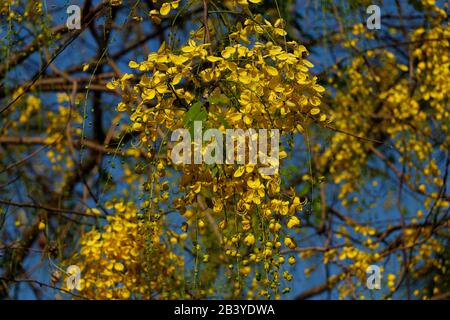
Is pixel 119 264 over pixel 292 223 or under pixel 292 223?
over

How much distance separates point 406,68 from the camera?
3549mm

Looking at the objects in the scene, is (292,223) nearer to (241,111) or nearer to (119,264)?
(241,111)

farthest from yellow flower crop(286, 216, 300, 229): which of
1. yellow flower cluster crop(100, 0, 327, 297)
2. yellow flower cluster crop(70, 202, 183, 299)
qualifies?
yellow flower cluster crop(70, 202, 183, 299)

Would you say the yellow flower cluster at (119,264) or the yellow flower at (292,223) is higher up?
the yellow flower cluster at (119,264)

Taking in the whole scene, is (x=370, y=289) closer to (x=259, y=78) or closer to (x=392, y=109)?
(x=392, y=109)

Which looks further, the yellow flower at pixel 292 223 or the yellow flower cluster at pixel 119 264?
the yellow flower cluster at pixel 119 264

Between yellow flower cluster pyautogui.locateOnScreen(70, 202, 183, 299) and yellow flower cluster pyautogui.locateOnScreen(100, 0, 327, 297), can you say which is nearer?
yellow flower cluster pyautogui.locateOnScreen(100, 0, 327, 297)

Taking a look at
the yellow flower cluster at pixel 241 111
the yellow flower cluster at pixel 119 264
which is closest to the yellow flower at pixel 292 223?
the yellow flower cluster at pixel 241 111

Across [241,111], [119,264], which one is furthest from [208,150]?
[119,264]

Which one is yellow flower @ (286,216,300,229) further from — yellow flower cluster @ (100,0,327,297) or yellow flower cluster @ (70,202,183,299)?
yellow flower cluster @ (70,202,183,299)

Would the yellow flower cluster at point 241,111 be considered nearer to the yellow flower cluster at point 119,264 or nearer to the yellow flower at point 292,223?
the yellow flower at point 292,223

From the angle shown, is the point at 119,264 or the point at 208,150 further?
the point at 119,264
